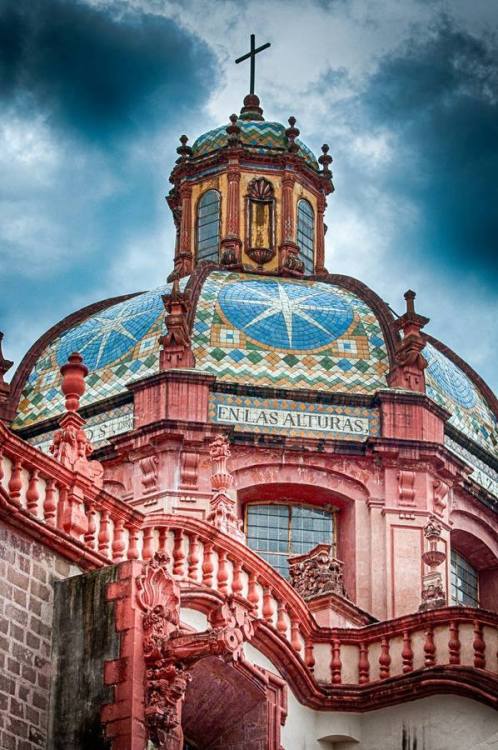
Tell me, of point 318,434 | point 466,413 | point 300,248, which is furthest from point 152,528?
point 300,248

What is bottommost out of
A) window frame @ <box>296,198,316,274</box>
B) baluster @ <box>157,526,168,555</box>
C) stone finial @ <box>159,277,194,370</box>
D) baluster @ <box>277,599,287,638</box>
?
baluster @ <box>277,599,287,638</box>

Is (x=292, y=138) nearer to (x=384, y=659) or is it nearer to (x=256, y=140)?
(x=256, y=140)

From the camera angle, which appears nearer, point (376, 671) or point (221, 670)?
point (221, 670)

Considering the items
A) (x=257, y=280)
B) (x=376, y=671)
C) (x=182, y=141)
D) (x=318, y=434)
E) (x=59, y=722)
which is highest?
(x=182, y=141)

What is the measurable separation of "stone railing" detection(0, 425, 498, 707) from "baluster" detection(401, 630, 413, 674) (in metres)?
0.01

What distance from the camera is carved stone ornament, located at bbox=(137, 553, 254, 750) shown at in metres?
21.4

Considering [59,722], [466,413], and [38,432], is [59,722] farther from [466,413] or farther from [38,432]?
[466,413]

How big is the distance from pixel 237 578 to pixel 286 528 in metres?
9.25

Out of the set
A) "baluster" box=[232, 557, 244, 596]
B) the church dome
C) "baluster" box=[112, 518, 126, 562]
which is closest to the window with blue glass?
the church dome

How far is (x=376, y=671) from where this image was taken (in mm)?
27516

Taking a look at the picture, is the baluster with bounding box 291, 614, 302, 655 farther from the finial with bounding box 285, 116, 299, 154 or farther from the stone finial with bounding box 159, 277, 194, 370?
the finial with bounding box 285, 116, 299, 154

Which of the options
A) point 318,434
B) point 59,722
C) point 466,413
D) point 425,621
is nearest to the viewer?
point 59,722

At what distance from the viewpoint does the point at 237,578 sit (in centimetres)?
2606

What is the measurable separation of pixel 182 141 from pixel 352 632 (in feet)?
58.3
